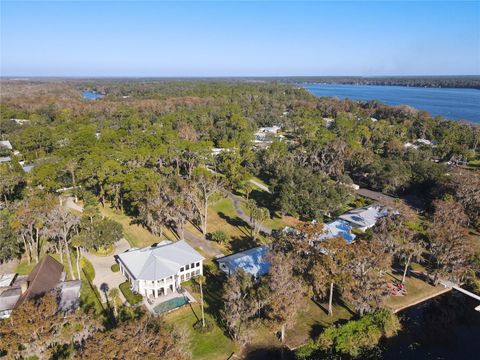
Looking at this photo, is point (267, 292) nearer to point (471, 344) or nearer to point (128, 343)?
point (128, 343)

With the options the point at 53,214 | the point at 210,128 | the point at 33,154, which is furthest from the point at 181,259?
the point at 210,128

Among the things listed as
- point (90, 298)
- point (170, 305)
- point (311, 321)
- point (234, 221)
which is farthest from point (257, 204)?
point (90, 298)

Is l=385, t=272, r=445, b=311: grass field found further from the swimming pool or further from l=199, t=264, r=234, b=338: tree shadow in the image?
the swimming pool

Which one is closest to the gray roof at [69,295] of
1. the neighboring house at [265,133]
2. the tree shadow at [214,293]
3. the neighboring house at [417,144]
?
the tree shadow at [214,293]

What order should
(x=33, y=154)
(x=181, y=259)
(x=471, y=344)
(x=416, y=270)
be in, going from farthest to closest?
(x=33, y=154)
(x=416, y=270)
(x=181, y=259)
(x=471, y=344)

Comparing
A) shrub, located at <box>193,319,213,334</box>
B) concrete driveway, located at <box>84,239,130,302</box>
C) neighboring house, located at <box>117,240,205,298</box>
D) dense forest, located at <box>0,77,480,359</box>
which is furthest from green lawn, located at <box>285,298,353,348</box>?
concrete driveway, located at <box>84,239,130,302</box>

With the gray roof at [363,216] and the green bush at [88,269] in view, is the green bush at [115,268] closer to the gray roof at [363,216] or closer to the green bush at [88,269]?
the green bush at [88,269]

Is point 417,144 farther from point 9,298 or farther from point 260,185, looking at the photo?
point 9,298
